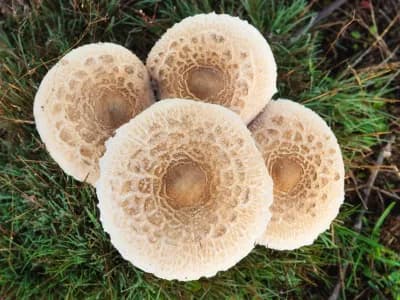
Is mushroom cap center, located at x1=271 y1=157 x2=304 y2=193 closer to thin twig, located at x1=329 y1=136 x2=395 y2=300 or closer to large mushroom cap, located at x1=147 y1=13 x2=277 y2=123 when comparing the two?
large mushroom cap, located at x1=147 y1=13 x2=277 y2=123

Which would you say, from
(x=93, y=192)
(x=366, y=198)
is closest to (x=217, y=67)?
(x=93, y=192)

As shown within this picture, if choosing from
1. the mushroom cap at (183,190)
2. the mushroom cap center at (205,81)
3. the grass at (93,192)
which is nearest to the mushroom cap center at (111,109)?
the mushroom cap at (183,190)

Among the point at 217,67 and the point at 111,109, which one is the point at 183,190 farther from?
the point at 217,67

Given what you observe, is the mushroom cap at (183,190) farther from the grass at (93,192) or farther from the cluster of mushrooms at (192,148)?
the grass at (93,192)

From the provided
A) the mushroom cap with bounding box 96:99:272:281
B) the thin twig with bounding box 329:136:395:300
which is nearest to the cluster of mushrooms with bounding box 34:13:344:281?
the mushroom cap with bounding box 96:99:272:281

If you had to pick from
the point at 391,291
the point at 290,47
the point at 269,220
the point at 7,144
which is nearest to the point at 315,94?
the point at 290,47

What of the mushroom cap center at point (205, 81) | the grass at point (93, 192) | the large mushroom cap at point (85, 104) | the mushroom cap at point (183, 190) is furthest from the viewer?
the grass at point (93, 192)
